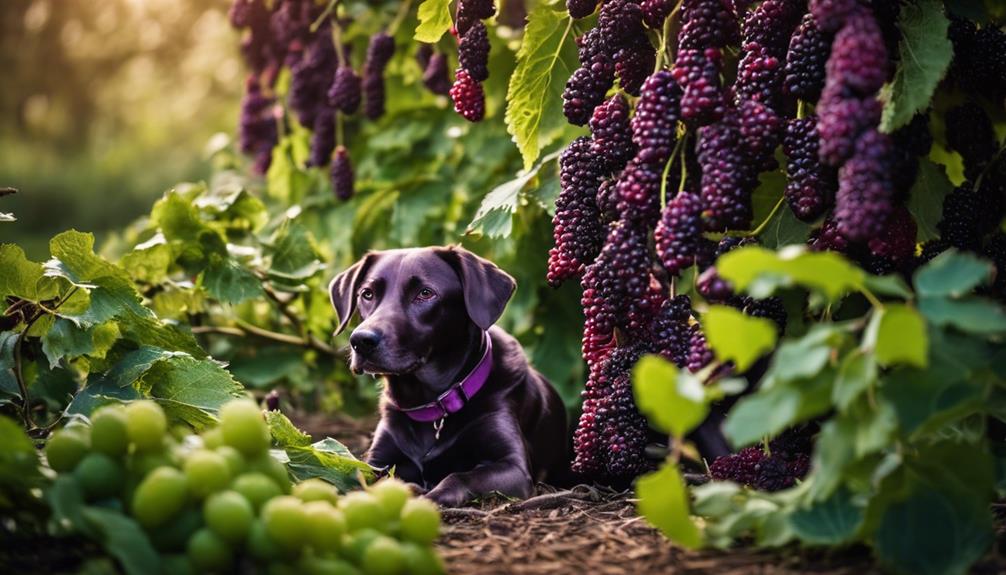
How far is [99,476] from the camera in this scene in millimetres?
2193

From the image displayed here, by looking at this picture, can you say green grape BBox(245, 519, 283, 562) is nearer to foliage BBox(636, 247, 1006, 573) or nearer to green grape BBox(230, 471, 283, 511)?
green grape BBox(230, 471, 283, 511)

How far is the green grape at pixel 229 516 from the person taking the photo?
2.09m

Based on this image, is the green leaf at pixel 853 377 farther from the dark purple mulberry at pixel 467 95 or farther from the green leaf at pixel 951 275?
the dark purple mulberry at pixel 467 95

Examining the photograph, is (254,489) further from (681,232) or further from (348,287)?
(348,287)

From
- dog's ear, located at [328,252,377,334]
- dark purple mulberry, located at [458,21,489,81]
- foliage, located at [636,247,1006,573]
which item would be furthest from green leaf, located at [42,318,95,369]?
foliage, located at [636,247,1006,573]

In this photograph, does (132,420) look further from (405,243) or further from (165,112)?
(165,112)

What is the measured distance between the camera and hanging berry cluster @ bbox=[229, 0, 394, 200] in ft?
15.7

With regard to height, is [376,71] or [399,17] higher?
[399,17]

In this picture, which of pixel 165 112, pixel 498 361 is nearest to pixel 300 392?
Result: pixel 498 361

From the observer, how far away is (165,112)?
17.9 meters

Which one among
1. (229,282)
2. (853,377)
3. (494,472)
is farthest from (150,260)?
(853,377)

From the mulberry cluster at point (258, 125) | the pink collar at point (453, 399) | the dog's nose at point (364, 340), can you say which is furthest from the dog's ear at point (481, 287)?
the mulberry cluster at point (258, 125)

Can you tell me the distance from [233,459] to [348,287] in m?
1.75

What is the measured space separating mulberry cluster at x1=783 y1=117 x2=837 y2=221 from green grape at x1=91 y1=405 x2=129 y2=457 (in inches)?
66.1
